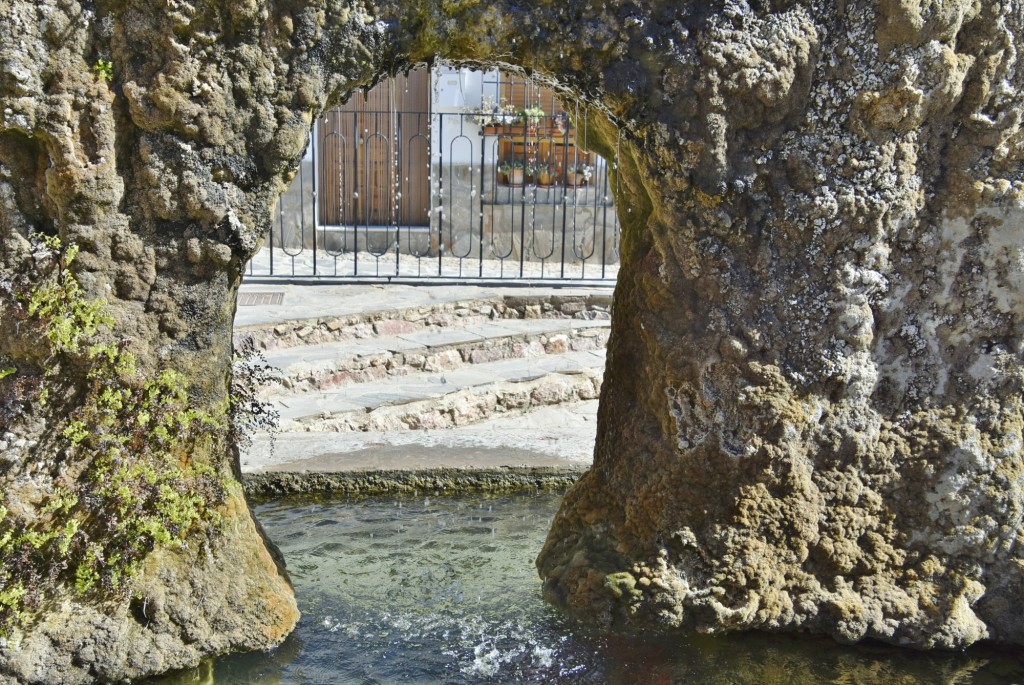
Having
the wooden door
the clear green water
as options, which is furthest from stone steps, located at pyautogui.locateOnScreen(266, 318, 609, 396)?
the wooden door

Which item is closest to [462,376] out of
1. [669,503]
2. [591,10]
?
[669,503]

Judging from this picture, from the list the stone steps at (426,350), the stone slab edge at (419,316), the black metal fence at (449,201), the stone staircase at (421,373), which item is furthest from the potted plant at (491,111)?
the stone steps at (426,350)

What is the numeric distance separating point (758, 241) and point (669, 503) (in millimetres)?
776

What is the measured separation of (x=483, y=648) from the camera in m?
2.96

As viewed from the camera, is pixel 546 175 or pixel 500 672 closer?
pixel 500 672

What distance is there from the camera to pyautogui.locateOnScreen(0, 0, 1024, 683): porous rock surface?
8.34 feet

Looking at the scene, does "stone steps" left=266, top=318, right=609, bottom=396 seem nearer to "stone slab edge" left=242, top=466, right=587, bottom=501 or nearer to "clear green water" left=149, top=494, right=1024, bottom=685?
"stone slab edge" left=242, top=466, right=587, bottom=501

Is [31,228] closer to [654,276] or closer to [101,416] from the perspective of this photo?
[101,416]

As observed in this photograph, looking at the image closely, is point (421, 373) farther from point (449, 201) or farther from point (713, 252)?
point (449, 201)

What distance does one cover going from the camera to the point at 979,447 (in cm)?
295

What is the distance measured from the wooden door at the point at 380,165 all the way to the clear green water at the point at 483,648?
304 inches

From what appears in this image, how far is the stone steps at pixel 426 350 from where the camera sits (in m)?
5.62

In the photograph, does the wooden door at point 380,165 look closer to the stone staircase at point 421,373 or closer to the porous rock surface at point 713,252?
the stone staircase at point 421,373

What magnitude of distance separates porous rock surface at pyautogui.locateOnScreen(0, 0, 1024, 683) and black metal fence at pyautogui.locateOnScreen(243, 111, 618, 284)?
6.51 metres
